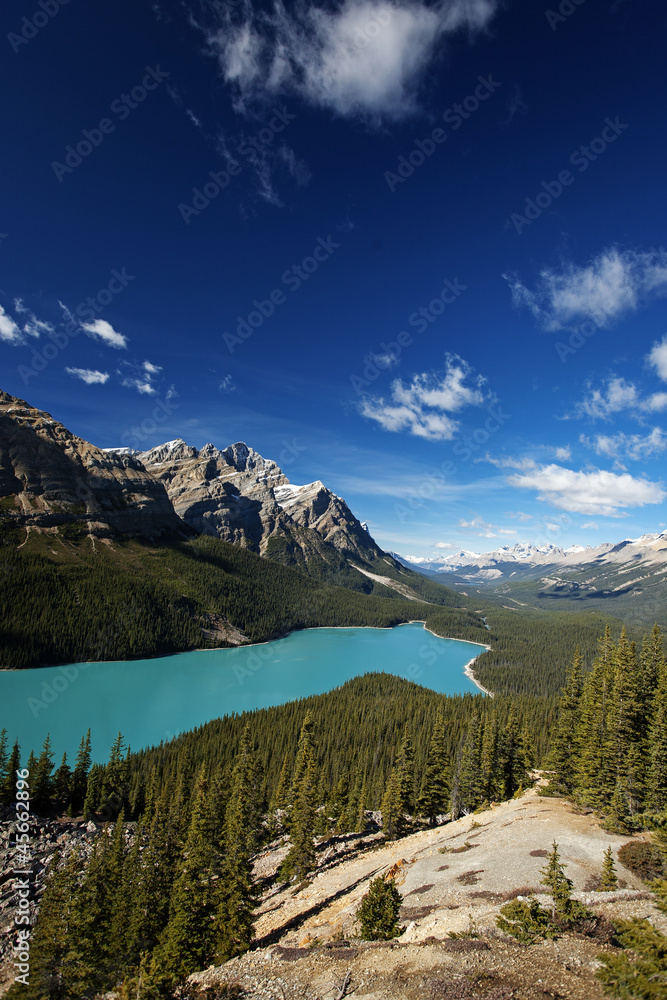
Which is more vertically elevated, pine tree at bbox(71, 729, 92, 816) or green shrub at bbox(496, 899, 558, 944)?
green shrub at bbox(496, 899, 558, 944)

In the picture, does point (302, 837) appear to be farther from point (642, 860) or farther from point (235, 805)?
point (642, 860)

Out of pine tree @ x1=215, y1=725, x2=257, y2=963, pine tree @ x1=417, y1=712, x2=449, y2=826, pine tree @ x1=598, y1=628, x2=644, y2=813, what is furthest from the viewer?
pine tree @ x1=417, y1=712, x2=449, y2=826

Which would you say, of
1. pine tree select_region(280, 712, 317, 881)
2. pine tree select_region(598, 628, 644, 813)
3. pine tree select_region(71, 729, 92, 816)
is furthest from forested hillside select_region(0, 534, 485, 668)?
pine tree select_region(598, 628, 644, 813)

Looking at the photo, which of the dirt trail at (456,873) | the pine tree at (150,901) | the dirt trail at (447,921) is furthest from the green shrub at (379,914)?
the pine tree at (150,901)

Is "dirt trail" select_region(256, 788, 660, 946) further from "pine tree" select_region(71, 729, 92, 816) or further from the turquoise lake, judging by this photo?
the turquoise lake

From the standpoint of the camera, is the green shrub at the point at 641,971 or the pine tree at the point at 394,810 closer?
the green shrub at the point at 641,971

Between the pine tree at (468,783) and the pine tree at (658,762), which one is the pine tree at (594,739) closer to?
the pine tree at (658,762)
